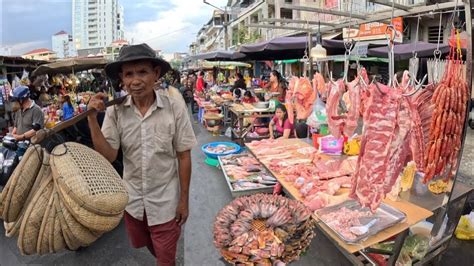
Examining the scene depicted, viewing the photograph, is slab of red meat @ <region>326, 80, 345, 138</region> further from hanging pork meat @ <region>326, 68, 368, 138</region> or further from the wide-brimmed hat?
the wide-brimmed hat

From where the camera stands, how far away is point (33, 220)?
5.07 ft

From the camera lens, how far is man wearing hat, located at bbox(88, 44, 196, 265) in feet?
7.16

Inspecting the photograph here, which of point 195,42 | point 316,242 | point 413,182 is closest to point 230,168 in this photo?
point 316,242

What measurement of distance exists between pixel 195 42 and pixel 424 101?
114m

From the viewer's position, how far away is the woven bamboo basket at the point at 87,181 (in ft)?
4.98

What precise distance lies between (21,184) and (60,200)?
0.26 metres

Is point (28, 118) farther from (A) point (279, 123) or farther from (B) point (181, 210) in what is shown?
(A) point (279, 123)

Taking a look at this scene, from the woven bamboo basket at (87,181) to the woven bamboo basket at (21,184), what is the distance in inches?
5.0

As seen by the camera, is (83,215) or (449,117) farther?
(449,117)

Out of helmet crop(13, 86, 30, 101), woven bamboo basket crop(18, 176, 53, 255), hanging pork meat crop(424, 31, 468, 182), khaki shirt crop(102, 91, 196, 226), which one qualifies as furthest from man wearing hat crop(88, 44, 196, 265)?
helmet crop(13, 86, 30, 101)

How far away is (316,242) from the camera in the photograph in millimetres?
3752

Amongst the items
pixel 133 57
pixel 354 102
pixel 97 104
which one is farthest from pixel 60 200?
pixel 354 102

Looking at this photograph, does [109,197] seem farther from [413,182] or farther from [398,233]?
[413,182]

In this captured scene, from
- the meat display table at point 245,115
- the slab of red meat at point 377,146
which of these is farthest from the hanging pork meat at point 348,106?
the meat display table at point 245,115
